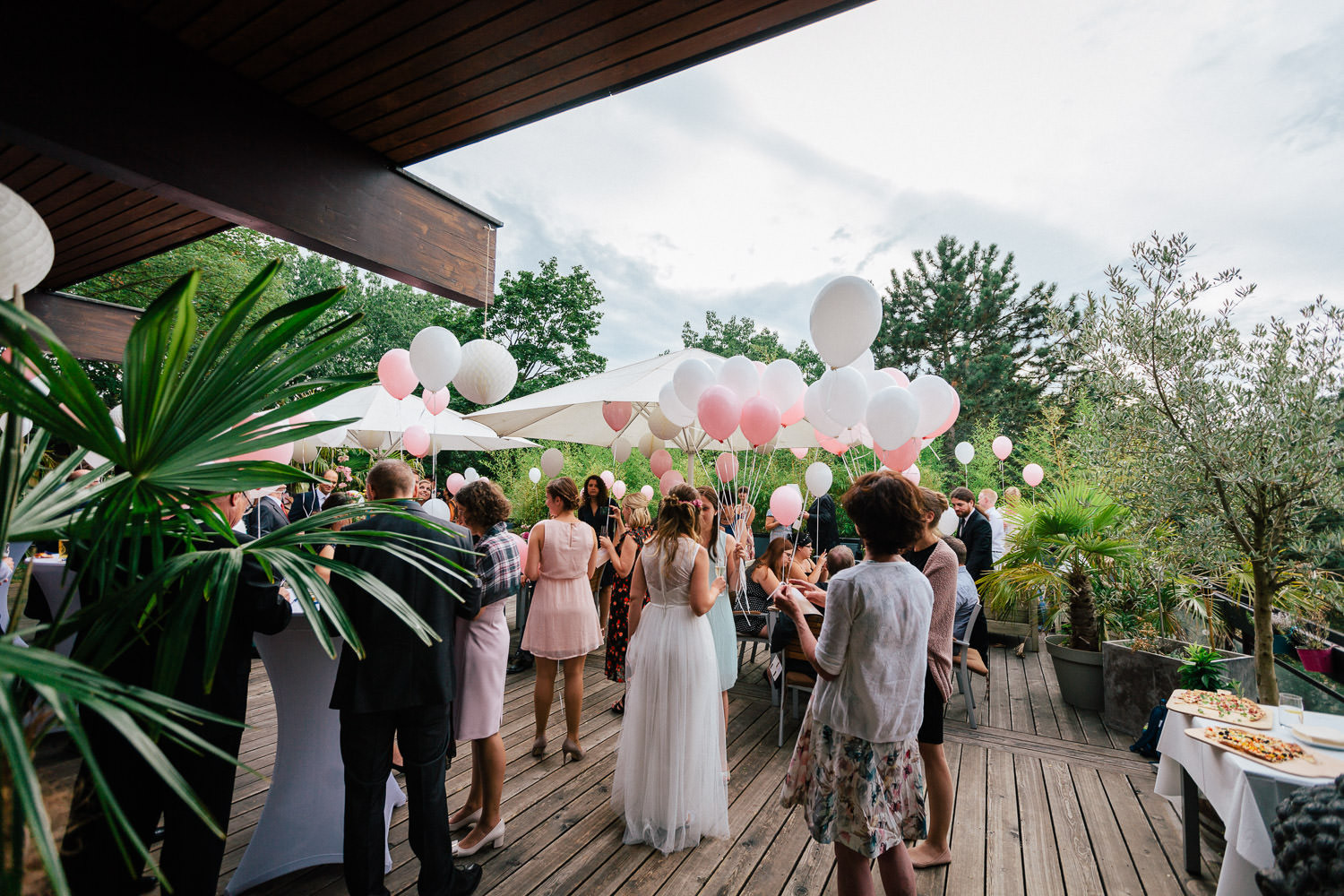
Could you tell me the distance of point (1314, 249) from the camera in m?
3.22

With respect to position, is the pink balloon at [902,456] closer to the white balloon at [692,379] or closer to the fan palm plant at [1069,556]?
the white balloon at [692,379]

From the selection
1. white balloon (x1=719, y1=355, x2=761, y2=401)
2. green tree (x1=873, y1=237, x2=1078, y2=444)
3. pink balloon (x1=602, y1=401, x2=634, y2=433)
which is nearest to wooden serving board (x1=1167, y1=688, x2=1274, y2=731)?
white balloon (x1=719, y1=355, x2=761, y2=401)

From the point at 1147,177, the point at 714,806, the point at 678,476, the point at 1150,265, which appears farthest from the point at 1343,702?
the point at 678,476

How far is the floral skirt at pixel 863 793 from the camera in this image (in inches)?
69.3

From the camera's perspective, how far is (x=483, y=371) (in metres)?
4.15

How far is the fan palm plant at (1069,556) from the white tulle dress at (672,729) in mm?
3222

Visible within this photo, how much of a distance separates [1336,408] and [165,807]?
478 centimetres

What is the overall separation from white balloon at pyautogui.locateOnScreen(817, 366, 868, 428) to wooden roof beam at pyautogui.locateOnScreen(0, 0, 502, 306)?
2.14 meters

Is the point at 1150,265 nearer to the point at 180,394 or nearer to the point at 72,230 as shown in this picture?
the point at 180,394

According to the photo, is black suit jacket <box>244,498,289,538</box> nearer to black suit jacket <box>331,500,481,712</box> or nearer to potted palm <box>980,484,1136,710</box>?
black suit jacket <box>331,500,481,712</box>

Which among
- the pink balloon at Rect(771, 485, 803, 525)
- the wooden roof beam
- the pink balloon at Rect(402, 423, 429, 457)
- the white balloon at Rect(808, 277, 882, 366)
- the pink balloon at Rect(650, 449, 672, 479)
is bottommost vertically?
the pink balloon at Rect(771, 485, 803, 525)

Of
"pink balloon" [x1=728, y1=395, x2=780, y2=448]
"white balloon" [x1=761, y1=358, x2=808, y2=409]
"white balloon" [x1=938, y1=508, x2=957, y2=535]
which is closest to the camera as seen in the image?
"pink balloon" [x1=728, y1=395, x2=780, y2=448]

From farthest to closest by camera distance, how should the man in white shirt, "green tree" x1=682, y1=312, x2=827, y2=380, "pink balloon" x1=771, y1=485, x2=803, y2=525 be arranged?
"green tree" x1=682, y1=312, x2=827, y2=380
the man in white shirt
"pink balloon" x1=771, y1=485, x2=803, y2=525

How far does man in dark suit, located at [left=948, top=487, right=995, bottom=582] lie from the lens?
515 cm
